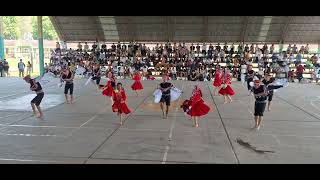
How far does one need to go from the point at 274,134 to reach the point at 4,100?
14.5 meters

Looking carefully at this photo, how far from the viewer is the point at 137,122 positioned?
562 inches

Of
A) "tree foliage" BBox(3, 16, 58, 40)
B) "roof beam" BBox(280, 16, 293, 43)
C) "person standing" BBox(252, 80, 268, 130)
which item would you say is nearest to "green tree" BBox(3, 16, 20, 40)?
"tree foliage" BBox(3, 16, 58, 40)

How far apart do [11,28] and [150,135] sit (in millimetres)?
57211

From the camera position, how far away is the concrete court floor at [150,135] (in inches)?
381

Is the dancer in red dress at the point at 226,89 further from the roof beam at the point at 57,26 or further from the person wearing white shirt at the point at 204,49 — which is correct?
the roof beam at the point at 57,26

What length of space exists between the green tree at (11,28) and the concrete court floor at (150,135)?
45885 millimetres

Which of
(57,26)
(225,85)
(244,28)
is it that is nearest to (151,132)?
(225,85)

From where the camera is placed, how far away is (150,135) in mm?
12117

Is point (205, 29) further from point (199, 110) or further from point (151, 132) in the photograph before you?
point (151, 132)

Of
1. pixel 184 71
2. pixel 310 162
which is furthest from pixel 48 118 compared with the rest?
pixel 184 71

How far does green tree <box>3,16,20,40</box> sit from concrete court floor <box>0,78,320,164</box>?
45.9 meters

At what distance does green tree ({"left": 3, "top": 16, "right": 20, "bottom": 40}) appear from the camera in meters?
60.4
